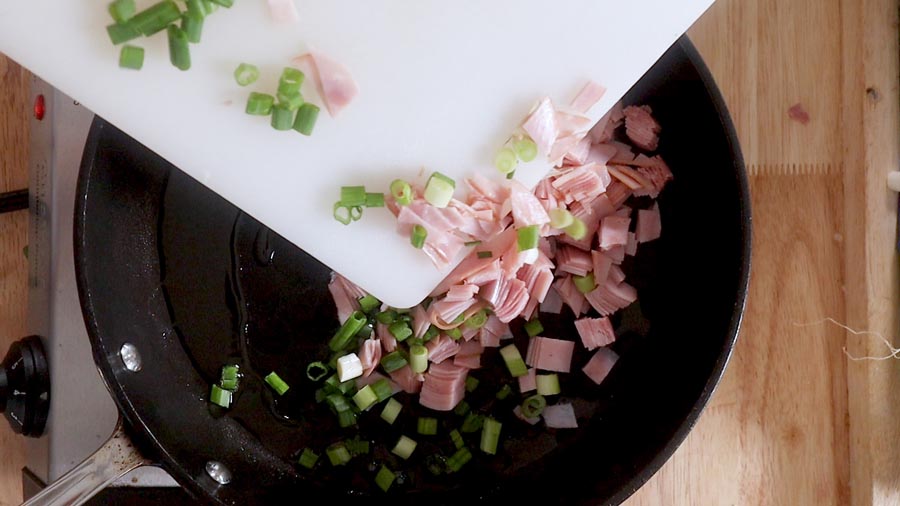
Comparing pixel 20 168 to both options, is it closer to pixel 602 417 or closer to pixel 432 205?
pixel 432 205

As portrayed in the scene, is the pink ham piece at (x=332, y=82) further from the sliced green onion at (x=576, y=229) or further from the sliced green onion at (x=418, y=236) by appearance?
the sliced green onion at (x=576, y=229)

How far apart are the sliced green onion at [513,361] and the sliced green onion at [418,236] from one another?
302mm

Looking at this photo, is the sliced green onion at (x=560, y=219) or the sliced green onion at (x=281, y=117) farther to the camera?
the sliced green onion at (x=560, y=219)

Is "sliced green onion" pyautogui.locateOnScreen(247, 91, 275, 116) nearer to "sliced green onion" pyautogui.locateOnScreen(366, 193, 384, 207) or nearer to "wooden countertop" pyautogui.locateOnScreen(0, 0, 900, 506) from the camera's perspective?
"sliced green onion" pyautogui.locateOnScreen(366, 193, 384, 207)

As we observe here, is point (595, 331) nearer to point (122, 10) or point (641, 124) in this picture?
point (641, 124)

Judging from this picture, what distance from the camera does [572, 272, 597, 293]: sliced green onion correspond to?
1158 mm

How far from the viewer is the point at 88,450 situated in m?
1.12

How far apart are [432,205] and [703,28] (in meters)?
0.52

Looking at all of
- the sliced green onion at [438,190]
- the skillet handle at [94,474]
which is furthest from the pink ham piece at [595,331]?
the skillet handle at [94,474]

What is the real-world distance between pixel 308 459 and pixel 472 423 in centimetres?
25

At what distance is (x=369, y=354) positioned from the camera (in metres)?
1.15

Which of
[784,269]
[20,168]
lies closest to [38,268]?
[20,168]

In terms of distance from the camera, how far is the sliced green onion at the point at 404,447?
1.19 metres

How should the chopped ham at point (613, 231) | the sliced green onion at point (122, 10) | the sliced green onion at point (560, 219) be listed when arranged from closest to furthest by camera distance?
1. the sliced green onion at point (122, 10)
2. the sliced green onion at point (560, 219)
3. the chopped ham at point (613, 231)
